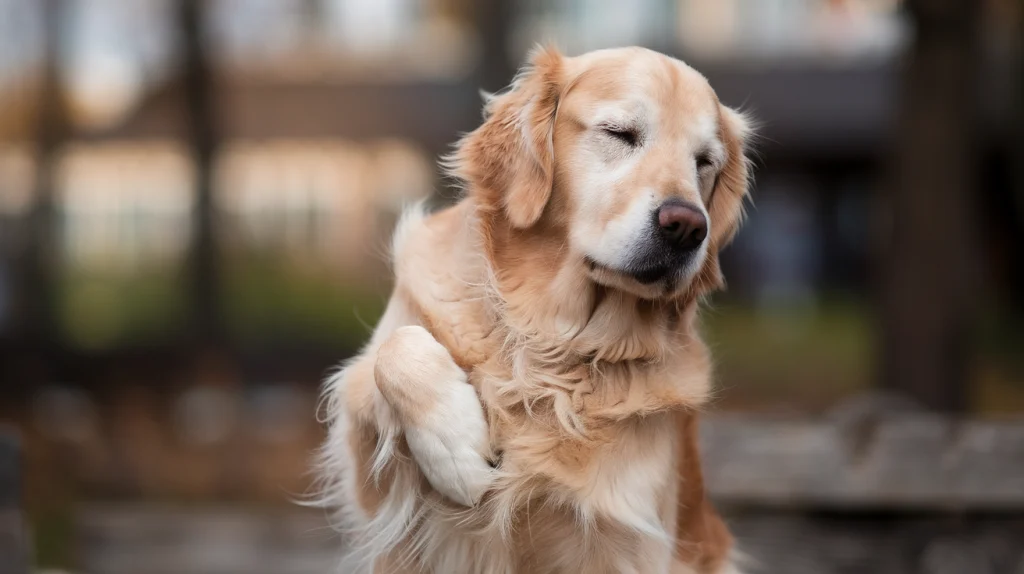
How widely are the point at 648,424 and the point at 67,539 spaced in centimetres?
352

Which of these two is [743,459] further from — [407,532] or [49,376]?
[49,376]

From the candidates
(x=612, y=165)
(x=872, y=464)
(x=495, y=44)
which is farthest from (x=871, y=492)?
(x=495, y=44)

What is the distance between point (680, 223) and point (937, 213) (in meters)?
4.24

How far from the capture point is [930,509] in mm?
4707

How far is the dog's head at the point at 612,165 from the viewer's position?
2580 millimetres

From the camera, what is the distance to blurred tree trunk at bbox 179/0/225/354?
922cm

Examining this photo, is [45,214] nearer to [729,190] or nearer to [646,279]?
[729,190]

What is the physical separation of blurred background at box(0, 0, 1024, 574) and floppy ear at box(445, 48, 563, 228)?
304 centimetres

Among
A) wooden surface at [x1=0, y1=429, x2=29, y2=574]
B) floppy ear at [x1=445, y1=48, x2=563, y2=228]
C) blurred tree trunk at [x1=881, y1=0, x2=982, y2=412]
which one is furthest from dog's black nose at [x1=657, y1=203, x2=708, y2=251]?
blurred tree trunk at [x1=881, y1=0, x2=982, y2=412]

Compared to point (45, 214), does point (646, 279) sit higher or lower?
higher

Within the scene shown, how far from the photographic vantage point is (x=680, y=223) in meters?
2.51

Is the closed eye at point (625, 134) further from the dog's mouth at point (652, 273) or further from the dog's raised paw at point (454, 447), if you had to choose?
the dog's raised paw at point (454, 447)

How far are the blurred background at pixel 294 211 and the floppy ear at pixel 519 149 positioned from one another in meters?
3.04

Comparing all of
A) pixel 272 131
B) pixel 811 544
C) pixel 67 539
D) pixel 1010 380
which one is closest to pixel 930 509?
pixel 811 544
